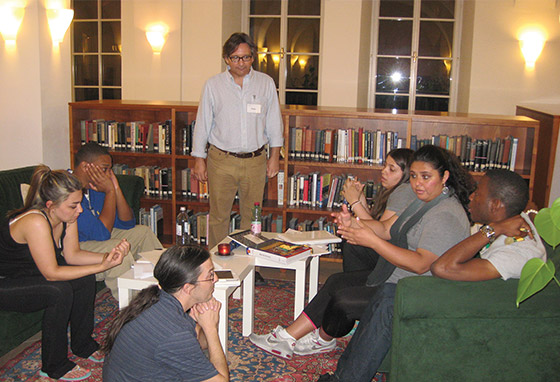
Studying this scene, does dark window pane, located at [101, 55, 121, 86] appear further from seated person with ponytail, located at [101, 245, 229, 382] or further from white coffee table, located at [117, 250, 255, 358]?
seated person with ponytail, located at [101, 245, 229, 382]

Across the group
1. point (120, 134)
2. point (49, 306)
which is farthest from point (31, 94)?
point (49, 306)

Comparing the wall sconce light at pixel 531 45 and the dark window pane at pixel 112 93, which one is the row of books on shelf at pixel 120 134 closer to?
the dark window pane at pixel 112 93

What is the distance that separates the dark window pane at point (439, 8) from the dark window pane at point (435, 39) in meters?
0.10

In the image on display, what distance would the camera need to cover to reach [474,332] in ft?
7.02

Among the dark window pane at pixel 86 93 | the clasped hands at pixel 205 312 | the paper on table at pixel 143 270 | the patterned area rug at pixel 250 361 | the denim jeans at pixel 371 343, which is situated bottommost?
the patterned area rug at pixel 250 361

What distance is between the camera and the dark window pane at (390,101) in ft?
25.7

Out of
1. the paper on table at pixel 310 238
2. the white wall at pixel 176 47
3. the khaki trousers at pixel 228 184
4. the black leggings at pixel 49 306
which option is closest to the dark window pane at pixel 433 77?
the white wall at pixel 176 47

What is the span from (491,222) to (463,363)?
636 mm

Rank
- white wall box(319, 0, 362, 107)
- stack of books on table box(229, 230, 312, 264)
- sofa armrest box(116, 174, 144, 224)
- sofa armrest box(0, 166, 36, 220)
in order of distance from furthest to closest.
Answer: white wall box(319, 0, 362, 107) → sofa armrest box(116, 174, 144, 224) → sofa armrest box(0, 166, 36, 220) → stack of books on table box(229, 230, 312, 264)

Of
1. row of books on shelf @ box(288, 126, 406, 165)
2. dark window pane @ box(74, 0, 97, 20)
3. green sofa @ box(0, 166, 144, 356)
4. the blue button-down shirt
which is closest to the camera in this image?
green sofa @ box(0, 166, 144, 356)

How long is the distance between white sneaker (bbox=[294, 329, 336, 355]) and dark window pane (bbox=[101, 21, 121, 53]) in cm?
658

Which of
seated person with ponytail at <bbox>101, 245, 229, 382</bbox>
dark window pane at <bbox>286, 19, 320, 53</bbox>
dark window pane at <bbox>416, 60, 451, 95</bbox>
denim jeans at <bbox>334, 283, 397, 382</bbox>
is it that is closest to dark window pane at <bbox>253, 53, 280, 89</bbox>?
dark window pane at <bbox>286, 19, 320, 53</bbox>

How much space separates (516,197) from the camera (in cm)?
234

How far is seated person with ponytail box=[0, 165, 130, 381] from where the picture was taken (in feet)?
8.60
